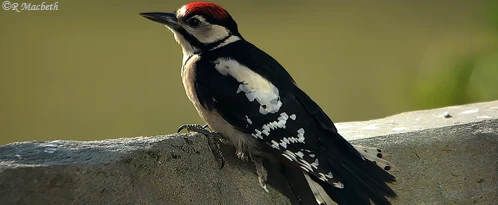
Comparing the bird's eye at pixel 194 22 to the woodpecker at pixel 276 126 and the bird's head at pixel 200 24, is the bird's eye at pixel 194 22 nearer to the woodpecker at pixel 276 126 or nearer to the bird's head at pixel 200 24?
the bird's head at pixel 200 24

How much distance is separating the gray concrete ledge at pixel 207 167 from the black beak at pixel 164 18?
0.47 meters

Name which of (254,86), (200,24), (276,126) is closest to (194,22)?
(200,24)

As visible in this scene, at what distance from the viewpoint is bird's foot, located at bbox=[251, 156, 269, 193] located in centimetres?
219

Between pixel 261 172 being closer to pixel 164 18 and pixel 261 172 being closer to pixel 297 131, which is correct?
pixel 297 131

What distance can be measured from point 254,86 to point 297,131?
7.1 inches

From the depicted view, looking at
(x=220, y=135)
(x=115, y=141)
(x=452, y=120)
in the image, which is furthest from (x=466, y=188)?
(x=115, y=141)

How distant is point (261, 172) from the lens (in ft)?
7.24

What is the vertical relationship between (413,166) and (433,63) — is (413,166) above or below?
above

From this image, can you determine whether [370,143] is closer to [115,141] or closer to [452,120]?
[452,120]

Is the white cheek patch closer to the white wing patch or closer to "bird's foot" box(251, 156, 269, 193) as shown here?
the white wing patch

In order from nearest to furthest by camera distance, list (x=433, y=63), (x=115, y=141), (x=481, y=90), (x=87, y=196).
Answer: (x=87, y=196) < (x=115, y=141) < (x=481, y=90) < (x=433, y=63)

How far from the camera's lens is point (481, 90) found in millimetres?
4469

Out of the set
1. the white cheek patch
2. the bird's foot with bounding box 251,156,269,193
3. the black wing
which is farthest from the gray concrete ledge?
the white cheek patch

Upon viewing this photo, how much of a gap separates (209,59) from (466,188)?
87 cm
